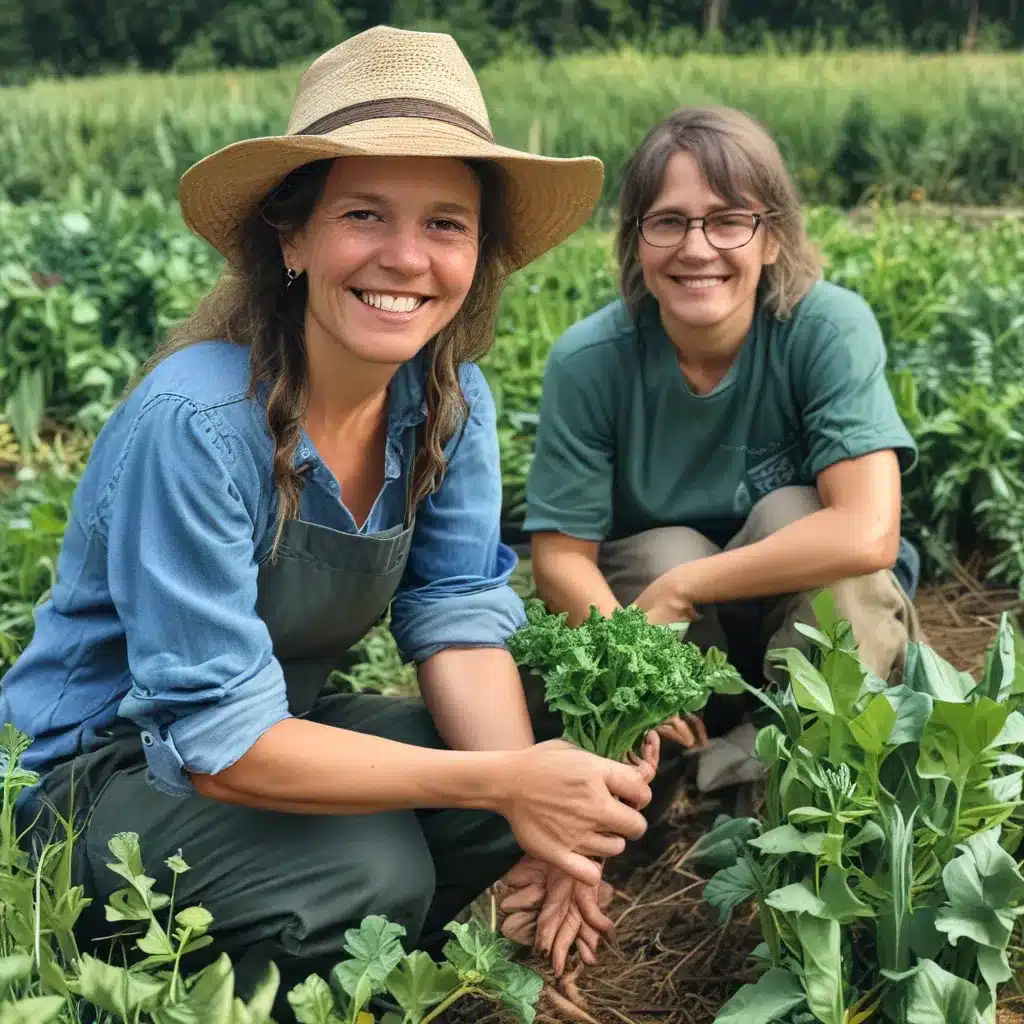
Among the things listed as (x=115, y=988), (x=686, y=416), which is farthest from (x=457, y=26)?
(x=115, y=988)

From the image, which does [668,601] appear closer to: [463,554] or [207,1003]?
[463,554]

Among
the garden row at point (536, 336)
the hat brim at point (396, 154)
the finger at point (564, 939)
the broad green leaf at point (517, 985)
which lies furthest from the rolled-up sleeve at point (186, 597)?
the garden row at point (536, 336)

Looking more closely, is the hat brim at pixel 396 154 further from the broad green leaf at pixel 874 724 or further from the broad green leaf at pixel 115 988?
the broad green leaf at pixel 115 988


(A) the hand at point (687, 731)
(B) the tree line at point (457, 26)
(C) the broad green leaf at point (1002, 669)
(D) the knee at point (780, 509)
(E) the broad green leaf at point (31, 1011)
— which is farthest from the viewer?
(B) the tree line at point (457, 26)

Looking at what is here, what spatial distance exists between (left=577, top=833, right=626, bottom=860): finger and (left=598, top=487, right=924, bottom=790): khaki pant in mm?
801

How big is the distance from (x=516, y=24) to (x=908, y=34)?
730cm

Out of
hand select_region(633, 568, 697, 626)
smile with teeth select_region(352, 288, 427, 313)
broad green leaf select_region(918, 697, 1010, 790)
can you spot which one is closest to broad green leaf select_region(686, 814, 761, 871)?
broad green leaf select_region(918, 697, 1010, 790)

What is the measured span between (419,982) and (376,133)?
44.3 inches

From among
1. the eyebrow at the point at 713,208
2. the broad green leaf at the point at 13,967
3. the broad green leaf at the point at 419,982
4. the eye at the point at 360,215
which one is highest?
the eye at the point at 360,215

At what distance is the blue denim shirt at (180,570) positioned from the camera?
186 centimetres

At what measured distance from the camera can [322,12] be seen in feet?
82.1

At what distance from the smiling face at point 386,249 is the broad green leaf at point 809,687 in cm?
72

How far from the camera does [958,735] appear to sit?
1931 millimetres

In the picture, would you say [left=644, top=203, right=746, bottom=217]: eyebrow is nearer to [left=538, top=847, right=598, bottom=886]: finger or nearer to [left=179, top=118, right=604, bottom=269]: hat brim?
[left=179, top=118, right=604, bottom=269]: hat brim
